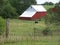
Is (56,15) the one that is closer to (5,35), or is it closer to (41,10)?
(5,35)

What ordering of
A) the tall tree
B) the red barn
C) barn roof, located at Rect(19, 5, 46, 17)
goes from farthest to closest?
the tall tree
barn roof, located at Rect(19, 5, 46, 17)
the red barn

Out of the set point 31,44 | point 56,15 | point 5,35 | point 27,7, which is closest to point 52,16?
point 56,15

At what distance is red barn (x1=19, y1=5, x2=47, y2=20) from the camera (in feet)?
207

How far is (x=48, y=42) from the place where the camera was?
1169 centimetres

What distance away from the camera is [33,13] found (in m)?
63.8

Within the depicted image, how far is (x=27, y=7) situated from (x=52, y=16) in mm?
49276

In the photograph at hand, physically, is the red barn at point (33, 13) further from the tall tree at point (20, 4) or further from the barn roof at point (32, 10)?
the tall tree at point (20, 4)

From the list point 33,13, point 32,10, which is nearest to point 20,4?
point 32,10

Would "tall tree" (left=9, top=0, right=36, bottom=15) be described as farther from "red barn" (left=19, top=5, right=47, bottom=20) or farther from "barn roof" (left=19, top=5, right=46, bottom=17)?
"red barn" (left=19, top=5, right=47, bottom=20)

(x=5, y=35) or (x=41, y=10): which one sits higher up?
(x=5, y=35)

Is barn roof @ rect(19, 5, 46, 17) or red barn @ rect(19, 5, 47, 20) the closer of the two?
red barn @ rect(19, 5, 47, 20)

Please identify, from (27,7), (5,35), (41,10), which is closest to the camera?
(5,35)

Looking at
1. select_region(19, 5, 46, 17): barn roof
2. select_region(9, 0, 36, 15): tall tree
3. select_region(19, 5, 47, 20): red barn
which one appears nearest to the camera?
select_region(19, 5, 47, 20): red barn

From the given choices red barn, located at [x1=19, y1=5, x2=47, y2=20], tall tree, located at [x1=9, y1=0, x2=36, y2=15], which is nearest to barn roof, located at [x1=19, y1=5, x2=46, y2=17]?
red barn, located at [x1=19, y1=5, x2=47, y2=20]
